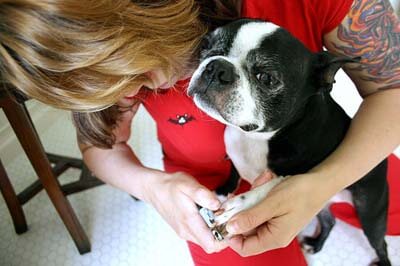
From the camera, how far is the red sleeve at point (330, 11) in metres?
0.72

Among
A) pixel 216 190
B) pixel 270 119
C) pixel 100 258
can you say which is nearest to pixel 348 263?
pixel 216 190

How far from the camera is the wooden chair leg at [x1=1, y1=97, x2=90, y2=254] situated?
1.01m

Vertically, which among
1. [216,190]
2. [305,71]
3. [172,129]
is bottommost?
[216,190]

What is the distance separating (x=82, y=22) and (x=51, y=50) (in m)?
0.06

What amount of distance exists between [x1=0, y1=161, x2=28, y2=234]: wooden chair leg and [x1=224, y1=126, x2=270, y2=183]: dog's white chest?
765 millimetres

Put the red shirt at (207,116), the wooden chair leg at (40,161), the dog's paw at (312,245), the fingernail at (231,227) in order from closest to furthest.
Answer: the fingernail at (231,227) < the red shirt at (207,116) < the wooden chair leg at (40,161) < the dog's paw at (312,245)

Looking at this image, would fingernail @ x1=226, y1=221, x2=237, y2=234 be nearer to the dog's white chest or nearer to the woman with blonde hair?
the woman with blonde hair

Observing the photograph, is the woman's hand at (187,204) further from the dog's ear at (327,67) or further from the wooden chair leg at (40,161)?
the wooden chair leg at (40,161)

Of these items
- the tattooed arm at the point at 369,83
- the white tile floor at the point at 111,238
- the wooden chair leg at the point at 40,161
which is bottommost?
the white tile floor at the point at 111,238

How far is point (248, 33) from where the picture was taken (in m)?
0.69

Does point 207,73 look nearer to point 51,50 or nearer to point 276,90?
point 276,90

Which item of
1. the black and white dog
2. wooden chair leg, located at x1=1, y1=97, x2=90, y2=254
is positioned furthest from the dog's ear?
wooden chair leg, located at x1=1, y1=97, x2=90, y2=254

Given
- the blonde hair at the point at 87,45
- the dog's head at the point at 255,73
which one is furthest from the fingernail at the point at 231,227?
the blonde hair at the point at 87,45

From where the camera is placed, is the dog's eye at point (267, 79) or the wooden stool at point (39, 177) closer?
the dog's eye at point (267, 79)
